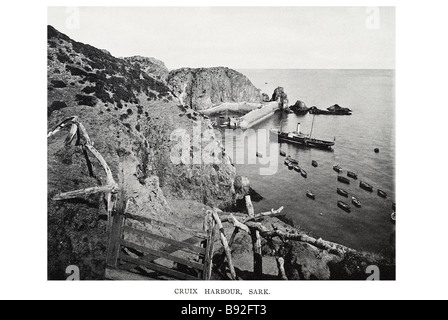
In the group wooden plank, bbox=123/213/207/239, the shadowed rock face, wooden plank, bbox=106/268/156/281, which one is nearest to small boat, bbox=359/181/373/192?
the shadowed rock face

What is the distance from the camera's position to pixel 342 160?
16.1m

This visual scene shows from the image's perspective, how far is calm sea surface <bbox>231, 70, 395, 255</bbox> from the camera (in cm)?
1238

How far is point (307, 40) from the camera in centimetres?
1188

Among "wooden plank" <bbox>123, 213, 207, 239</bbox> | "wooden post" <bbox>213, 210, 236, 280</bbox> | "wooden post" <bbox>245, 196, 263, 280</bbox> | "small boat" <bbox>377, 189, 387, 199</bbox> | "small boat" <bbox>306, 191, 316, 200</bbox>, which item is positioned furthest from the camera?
"small boat" <bbox>306, 191, 316, 200</bbox>

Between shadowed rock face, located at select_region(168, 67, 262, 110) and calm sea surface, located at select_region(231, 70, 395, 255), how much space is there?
1.59 metres

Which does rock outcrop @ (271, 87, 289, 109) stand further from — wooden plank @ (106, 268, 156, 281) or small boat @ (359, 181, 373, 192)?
wooden plank @ (106, 268, 156, 281)

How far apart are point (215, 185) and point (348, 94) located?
28.8 ft

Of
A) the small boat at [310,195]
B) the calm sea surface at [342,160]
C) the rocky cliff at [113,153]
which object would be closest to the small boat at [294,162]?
the calm sea surface at [342,160]

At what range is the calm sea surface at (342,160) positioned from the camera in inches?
487

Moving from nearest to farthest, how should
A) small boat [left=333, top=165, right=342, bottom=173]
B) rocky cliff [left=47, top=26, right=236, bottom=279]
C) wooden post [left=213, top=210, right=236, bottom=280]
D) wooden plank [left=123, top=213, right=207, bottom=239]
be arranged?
wooden plank [left=123, top=213, right=207, bottom=239], wooden post [left=213, top=210, right=236, bottom=280], rocky cliff [left=47, top=26, right=236, bottom=279], small boat [left=333, top=165, right=342, bottom=173]

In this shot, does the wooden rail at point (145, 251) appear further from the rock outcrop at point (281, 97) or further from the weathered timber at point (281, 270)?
the rock outcrop at point (281, 97)

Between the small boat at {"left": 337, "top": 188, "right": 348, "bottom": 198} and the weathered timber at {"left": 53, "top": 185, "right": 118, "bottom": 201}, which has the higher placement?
the weathered timber at {"left": 53, "top": 185, "right": 118, "bottom": 201}

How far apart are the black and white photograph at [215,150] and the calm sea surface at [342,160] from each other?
81mm
